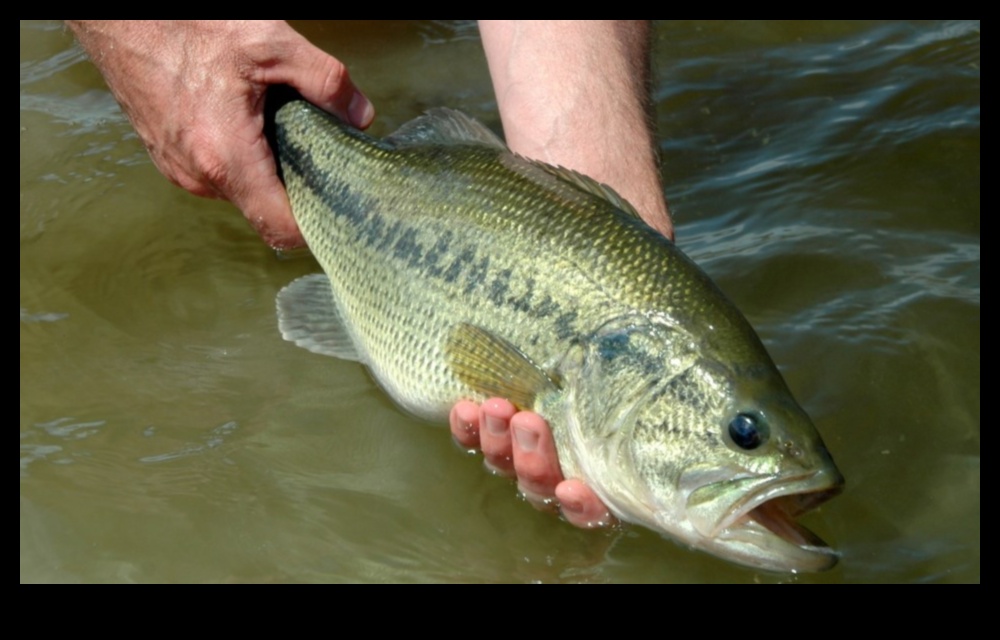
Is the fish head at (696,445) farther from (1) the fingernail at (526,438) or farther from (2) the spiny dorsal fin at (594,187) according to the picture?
(2) the spiny dorsal fin at (594,187)

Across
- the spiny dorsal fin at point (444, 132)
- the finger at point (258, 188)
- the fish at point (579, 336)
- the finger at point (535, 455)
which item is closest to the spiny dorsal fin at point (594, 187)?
the fish at point (579, 336)

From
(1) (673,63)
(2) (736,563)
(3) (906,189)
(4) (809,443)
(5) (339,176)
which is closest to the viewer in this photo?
(4) (809,443)

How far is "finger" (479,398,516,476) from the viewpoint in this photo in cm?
328

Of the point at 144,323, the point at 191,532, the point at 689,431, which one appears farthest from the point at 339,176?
the point at 689,431

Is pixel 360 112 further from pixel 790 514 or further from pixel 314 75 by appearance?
pixel 790 514

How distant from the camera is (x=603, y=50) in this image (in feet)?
15.0

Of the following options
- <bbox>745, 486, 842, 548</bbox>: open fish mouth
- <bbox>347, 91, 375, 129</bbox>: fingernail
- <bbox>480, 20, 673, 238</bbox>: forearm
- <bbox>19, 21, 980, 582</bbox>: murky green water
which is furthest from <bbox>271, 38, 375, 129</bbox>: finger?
<bbox>745, 486, 842, 548</bbox>: open fish mouth

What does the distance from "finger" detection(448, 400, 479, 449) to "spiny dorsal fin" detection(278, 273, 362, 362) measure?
0.62 m

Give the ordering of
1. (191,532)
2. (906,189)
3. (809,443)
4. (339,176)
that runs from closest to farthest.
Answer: (809,443), (191,532), (339,176), (906,189)

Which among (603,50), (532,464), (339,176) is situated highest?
(603,50)

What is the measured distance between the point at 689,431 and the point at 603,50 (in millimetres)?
2015

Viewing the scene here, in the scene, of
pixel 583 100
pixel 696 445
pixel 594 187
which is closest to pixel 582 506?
pixel 696 445

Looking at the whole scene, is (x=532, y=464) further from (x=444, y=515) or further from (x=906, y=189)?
(x=906, y=189)

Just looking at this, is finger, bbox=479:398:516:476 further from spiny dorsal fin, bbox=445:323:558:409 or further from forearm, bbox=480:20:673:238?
forearm, bbox=480:20:673:238
